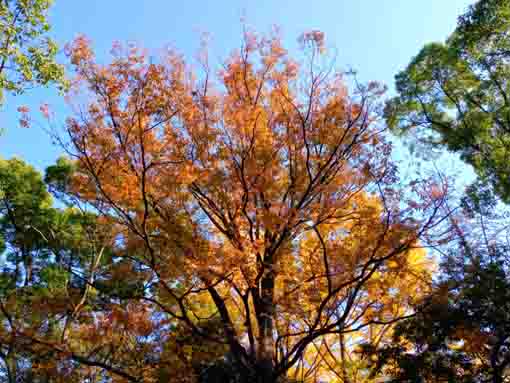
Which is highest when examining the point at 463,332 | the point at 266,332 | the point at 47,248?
the point at 47,248

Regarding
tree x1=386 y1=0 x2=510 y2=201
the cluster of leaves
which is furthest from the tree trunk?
tree x1=386 y1=0 x2=510 y2=201

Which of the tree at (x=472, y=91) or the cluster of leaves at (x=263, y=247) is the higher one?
the tree at (x=472, y=91)

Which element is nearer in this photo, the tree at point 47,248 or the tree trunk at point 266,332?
the tree trunk at point 266,332

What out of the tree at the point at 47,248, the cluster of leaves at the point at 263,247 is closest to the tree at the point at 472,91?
the cluster of leaves at the point at 263,247

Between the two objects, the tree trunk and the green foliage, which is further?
the green foliage

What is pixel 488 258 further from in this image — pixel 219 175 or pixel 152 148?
pixel 152 148

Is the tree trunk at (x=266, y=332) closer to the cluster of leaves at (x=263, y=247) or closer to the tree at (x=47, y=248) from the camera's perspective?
the cluster of leaves at (x=263, y=247)

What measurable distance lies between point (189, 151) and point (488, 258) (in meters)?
5.68

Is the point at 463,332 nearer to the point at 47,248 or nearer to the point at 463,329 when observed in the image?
the point at 463,329

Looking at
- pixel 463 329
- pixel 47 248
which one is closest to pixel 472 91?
pixel 463 329

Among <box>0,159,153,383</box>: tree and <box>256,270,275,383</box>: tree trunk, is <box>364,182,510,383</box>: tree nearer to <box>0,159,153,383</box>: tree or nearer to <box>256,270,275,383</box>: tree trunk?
<box>256,270,275,383</box>: tree trunk

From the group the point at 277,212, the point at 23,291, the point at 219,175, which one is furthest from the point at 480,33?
the point at 23,291

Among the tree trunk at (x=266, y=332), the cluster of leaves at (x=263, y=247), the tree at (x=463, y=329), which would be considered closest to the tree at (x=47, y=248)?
the cluster of leaves at (x=263, y=247)

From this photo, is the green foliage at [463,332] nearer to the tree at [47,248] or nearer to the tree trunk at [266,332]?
the tree trunk at [266,332]
